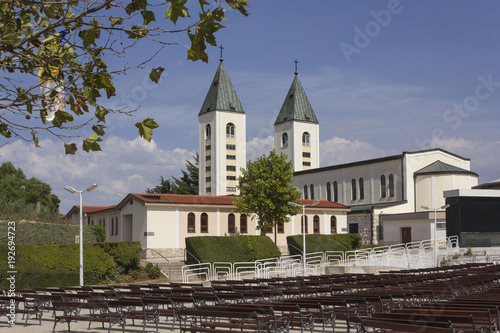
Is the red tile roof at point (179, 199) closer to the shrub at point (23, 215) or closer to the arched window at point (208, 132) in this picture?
the shrub at point (23, 215)

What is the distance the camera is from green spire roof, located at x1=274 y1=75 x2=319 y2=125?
104812 millimetres

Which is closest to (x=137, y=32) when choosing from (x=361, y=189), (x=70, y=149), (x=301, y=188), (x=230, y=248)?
(x=70, y=149)

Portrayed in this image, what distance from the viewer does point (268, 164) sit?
160ft

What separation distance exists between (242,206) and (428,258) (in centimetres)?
1454

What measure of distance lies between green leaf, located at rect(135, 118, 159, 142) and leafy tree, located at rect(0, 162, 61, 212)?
72299 mm

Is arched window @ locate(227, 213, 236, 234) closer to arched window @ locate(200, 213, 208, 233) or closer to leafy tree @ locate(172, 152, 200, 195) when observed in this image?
arched window @ locate(200, 213, 208, 233)

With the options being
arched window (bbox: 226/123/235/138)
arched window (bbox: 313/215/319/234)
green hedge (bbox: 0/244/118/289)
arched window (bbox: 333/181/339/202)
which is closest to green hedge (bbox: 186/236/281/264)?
green hedge (bbox: 0/244/118/289)

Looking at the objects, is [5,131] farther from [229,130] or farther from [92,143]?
[229,130]

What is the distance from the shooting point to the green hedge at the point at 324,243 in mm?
42969

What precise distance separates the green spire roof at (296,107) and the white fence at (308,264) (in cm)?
5627

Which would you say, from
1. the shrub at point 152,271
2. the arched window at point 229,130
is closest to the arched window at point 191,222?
the shrub at point 152,271

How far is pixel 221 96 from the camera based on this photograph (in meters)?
98.4

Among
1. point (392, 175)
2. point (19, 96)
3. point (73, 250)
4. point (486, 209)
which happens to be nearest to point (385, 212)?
point (392, 175)

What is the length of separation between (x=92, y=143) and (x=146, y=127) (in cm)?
82
